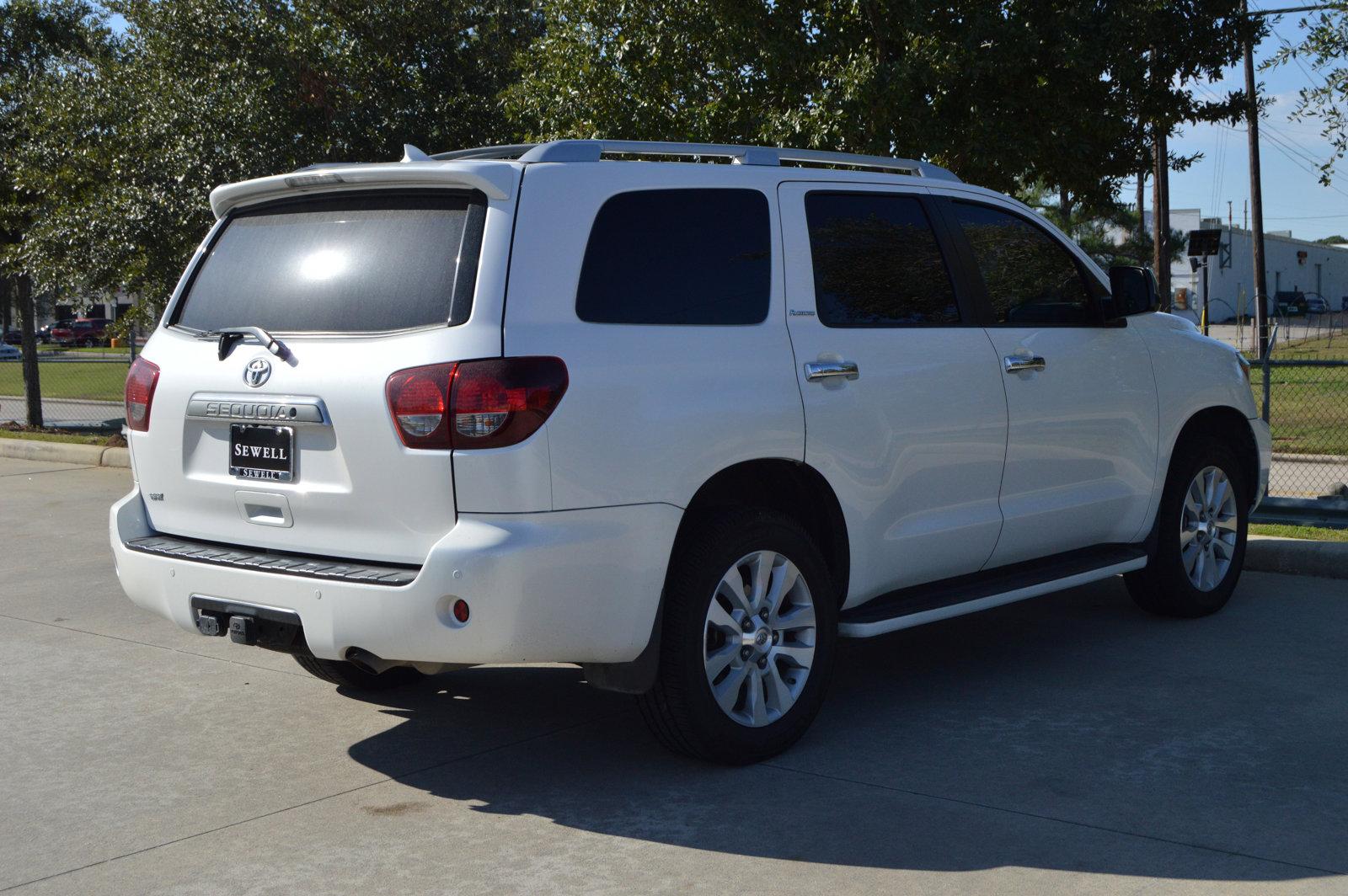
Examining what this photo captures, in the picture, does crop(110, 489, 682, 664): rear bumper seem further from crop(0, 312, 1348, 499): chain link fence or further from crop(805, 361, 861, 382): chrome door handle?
crop(0, 312, 1348, 499): chain link fence

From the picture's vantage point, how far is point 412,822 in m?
4.54

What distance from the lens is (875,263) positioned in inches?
220

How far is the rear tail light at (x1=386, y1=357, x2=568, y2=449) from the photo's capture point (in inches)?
170

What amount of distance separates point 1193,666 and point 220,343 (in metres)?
4.17

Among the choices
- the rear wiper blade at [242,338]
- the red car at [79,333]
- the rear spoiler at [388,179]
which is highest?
the red car at [79,333]

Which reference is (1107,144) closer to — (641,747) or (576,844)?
(641,747)

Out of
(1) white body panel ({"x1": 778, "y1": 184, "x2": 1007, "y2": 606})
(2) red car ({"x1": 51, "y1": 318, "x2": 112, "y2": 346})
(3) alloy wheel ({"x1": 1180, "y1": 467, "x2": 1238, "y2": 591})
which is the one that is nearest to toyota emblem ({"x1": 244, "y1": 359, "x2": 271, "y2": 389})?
(1) white body panel ({"x1": 778, "y1": 184, "x2": 1007, "y2": 606})

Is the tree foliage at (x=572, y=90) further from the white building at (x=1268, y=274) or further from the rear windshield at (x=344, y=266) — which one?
the white building at (x=1268, y=274)

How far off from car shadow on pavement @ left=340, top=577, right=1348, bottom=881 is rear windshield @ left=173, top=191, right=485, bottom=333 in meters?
1.60

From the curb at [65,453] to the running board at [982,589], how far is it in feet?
36.3

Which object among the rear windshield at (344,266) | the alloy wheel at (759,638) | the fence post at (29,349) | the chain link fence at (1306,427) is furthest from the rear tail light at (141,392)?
the fence post at (29,349)

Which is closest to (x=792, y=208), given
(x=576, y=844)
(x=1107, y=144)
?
(x=576, y=844)

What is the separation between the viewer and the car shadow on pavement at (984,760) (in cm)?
424

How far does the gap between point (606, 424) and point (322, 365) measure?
925 millimetres
